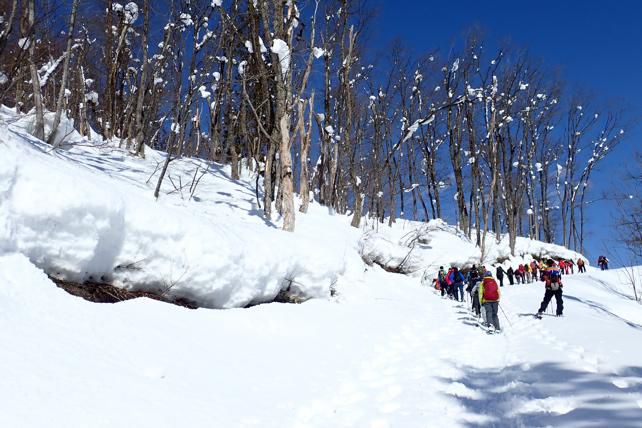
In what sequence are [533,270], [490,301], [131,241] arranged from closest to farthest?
1. [131,241]
2. [490,301]
3. [533,270]

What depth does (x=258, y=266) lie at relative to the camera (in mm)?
6574

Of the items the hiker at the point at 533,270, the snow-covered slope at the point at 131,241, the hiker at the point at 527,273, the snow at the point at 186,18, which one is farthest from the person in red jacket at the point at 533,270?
the snow at the point at 186,18

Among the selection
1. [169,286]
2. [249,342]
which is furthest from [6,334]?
[249,342]

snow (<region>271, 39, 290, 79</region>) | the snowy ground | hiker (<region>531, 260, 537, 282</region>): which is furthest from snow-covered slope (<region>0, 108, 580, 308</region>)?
hiker (<region>531, 260, 537, 282</region>)

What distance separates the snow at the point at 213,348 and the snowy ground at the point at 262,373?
0.02 meters

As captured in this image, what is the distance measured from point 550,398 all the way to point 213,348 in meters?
3.32

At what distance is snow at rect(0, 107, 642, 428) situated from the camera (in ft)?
10.1

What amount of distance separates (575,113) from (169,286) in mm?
34814

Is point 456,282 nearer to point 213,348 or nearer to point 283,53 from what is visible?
point 283,53

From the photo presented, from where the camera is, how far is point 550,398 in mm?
3758

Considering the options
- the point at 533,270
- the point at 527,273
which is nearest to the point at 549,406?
the point at 527,273

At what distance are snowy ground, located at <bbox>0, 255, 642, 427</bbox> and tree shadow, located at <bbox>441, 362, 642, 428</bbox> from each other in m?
0.02

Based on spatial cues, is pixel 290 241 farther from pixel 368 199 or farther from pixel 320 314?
pixel 368 199

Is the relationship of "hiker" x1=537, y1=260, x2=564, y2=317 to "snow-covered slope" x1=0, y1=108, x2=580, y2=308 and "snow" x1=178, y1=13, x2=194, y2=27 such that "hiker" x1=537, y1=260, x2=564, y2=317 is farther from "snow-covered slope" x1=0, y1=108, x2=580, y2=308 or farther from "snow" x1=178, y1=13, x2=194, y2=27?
"snow" x1=178, y1=13, x2=194, y2=27
